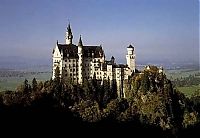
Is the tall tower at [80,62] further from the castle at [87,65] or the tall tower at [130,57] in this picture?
the tall tower at [130,57]

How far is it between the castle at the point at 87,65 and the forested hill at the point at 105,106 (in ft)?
2.85

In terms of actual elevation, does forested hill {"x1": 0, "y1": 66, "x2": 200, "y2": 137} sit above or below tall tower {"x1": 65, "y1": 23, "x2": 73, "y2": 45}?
below

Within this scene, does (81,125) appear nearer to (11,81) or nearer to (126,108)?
(126,108)

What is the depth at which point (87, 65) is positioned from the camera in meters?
45.9

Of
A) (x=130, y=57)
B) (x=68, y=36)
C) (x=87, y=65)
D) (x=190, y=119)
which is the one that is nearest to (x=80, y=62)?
(x=87, y=65)

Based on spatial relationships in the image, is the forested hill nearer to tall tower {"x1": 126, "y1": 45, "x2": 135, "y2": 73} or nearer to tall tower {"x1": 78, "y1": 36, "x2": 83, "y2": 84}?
tall tower {"x1": 78, "y1": 36, "x2": 83, "y2": 84}

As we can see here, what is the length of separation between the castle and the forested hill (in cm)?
87

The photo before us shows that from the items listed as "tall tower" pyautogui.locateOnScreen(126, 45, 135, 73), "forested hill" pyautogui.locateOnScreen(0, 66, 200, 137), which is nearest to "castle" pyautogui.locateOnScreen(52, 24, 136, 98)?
"tall tower" pyautogui.locateOnScreen(126, 45, 135, 73)

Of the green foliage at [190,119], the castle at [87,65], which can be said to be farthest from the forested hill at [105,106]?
the castle at [87,65]

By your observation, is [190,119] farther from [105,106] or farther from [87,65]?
[87,65]

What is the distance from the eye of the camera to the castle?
1764 inches

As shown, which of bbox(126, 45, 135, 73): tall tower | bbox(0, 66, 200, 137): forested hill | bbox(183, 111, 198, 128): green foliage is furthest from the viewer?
bbox(126, 45, 135, 73): tall tower

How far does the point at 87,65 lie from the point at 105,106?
17.2 feet

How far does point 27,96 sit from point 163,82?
14.2 metres
